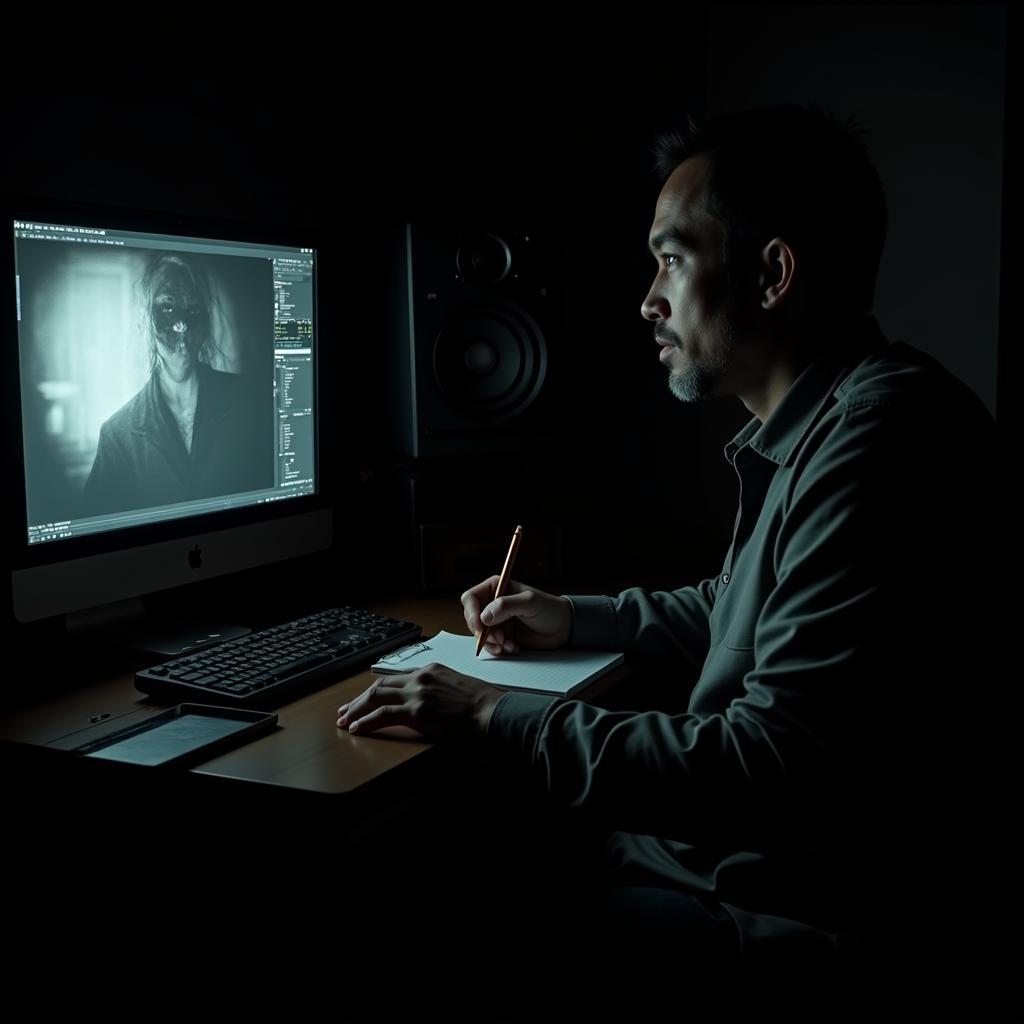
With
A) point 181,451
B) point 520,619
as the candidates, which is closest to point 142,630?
point 181,451

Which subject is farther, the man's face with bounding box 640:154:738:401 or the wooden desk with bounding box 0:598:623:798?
the man's face with bounding box 640:154:738:401

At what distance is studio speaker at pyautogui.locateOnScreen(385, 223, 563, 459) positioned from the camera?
185 cm

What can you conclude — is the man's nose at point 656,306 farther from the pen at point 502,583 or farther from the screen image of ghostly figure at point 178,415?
the screen image of ghostly figure at point 178,415

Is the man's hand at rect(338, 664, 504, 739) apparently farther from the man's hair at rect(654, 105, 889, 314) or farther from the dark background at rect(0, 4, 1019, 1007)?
the man's hair at rect(654, 105, 889, 314)

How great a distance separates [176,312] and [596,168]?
1.11 meters

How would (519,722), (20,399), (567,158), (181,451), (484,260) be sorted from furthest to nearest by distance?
(567,158), (484,260), (181,451), (20,399), (519,722)

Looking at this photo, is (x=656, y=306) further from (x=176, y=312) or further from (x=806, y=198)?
(x=176, y=312)

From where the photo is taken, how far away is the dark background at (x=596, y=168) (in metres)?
1.94

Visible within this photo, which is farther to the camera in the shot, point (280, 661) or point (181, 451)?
point (181, 451)

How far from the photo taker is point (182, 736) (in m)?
1.12

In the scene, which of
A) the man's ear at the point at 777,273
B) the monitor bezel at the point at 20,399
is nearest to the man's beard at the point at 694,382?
the man's ear at the point at 777,273

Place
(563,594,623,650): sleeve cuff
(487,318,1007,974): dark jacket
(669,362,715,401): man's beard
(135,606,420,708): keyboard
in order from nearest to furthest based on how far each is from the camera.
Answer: (487,318,1007,974): dark jacket → (135,606,420,708): keyboard → (669,362,715,401): man's beard → (563,594,623,650): sleeve cuff

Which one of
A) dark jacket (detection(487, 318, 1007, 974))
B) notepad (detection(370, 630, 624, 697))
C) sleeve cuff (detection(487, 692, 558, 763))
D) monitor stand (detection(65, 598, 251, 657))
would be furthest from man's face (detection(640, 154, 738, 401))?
monitor stand (detection(65, 598, 251, 657))

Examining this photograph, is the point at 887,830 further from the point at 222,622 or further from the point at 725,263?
the point at 222,622
